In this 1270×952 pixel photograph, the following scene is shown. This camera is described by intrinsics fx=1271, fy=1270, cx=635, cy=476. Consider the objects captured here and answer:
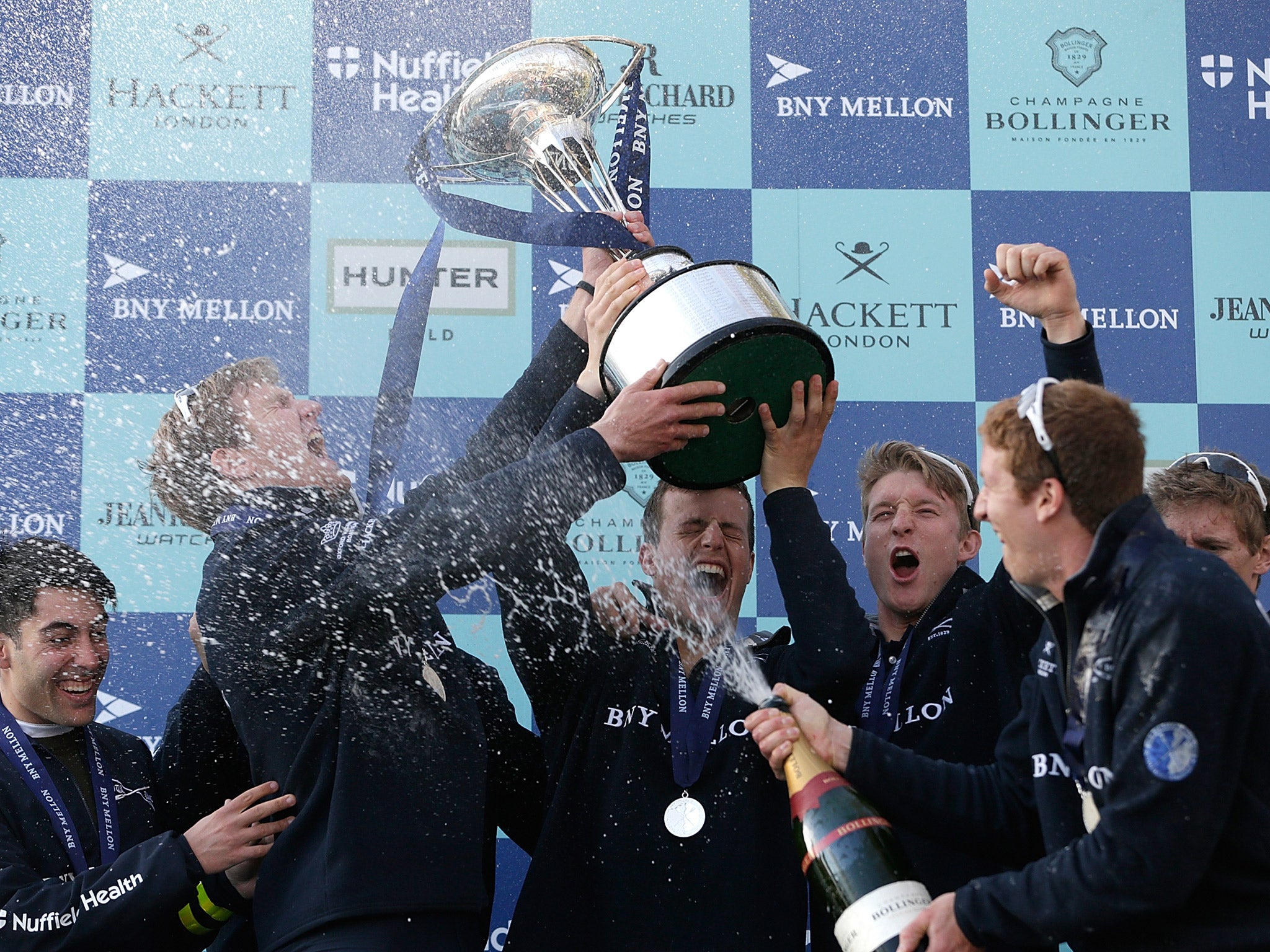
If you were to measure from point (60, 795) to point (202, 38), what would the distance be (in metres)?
1.98

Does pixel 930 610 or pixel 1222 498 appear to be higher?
pixel 1222 498

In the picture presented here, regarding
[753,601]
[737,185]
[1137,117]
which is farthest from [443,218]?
[1137,117]

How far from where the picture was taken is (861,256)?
336cm

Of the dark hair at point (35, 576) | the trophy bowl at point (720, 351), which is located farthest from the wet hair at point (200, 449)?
the trophy bowl at point (720, 351)

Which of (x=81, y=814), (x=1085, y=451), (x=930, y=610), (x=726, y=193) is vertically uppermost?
(x=726, y=193)

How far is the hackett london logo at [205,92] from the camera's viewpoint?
3.31 meters

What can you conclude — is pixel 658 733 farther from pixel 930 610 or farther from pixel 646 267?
pixel 646 267

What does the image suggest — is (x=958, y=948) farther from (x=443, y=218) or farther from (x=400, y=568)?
(x=443, y=218)

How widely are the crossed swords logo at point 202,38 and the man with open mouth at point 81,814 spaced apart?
4.62ft

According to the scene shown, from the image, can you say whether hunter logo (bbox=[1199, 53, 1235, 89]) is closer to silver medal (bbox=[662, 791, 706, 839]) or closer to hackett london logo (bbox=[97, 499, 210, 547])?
silver medal (bbox=[662, 791, 706, 839])

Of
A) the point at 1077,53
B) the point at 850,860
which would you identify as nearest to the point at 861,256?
the point at 1077,53

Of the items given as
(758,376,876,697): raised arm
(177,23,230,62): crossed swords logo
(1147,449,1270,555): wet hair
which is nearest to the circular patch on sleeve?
(758,376,876,697): raised arm

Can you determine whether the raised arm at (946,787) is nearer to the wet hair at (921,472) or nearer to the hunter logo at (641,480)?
the wet hair at (921,472)

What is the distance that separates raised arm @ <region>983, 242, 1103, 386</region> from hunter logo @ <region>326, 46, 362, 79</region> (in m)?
1.96
